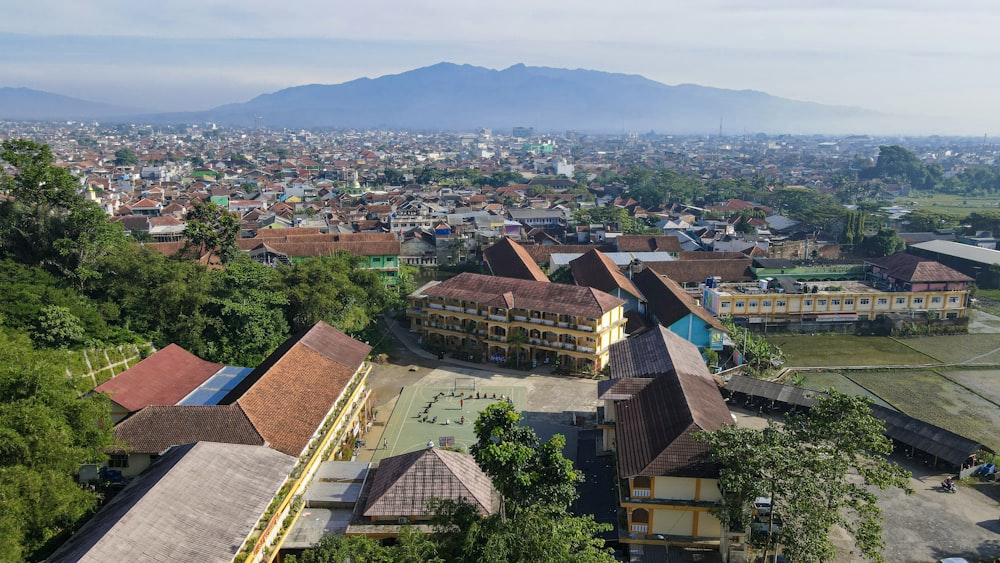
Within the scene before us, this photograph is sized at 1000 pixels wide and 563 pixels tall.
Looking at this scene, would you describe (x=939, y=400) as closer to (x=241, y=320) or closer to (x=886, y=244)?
(x=886, y=244)

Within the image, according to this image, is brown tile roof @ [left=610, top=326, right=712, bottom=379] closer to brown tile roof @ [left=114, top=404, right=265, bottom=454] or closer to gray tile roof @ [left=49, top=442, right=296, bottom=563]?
gray tile roof @ [left=49, top=442, right=296, bottom=563]

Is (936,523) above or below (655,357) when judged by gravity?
below

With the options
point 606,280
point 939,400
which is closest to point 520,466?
point 606,280

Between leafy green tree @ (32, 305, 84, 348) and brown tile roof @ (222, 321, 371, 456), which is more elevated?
leafy green tree @ (32, 305, 84, 348)

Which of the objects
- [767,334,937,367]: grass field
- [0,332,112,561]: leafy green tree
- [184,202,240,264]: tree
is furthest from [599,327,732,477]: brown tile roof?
[184,202,240,264]: tree

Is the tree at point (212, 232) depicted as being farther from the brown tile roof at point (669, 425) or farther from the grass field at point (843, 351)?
the grass field at point (843, 351)

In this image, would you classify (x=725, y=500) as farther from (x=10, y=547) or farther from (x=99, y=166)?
(x=99, y=166)
